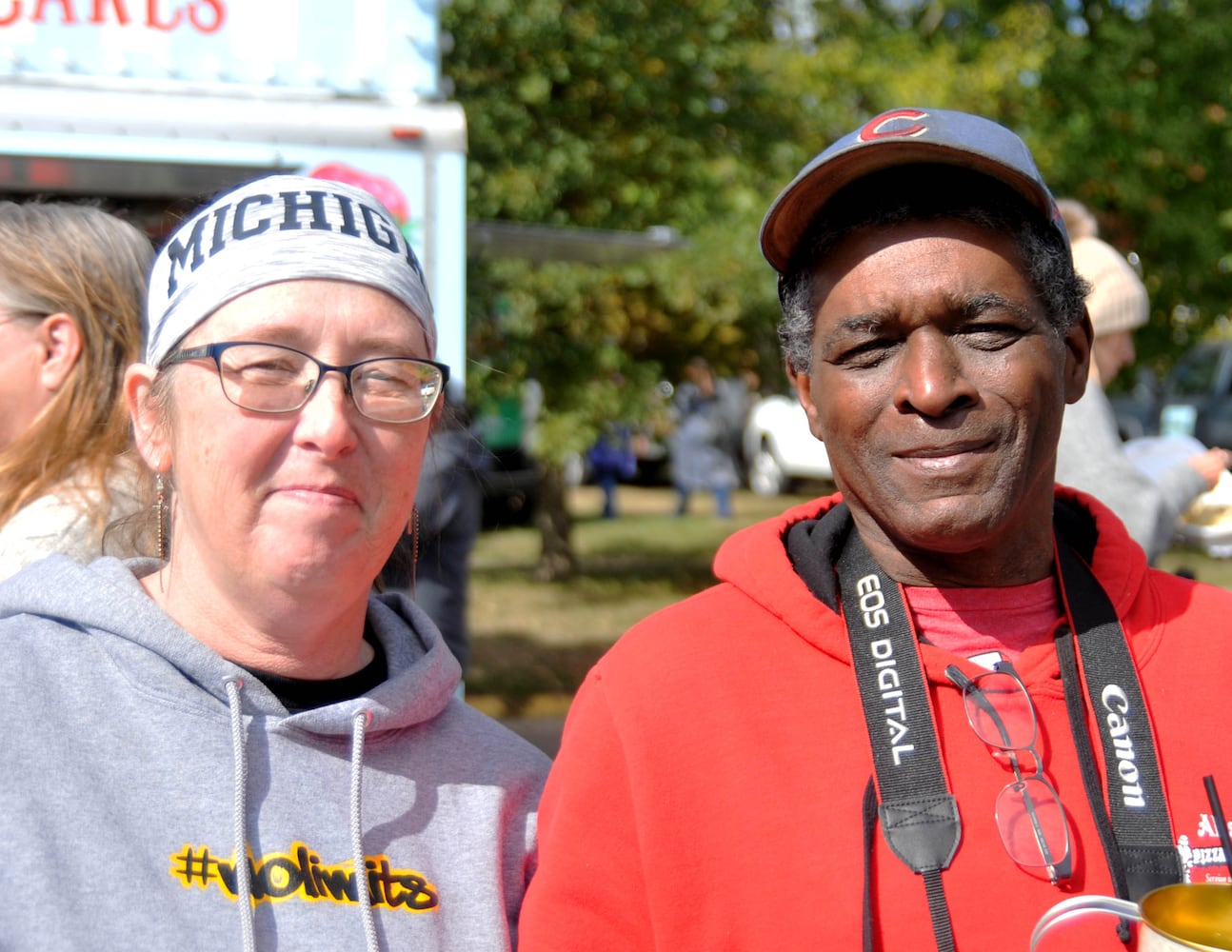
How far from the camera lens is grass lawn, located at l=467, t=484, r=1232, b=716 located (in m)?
7.87

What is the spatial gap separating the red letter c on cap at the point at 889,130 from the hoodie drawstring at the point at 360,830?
100 centimetres

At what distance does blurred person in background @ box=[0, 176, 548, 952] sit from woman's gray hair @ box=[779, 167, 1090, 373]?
23.2 inches

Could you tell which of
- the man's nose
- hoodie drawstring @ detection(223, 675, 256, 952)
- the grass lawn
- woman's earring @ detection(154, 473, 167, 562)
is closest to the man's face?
the man's nose

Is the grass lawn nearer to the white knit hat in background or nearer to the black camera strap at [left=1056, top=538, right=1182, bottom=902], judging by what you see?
the white knit hat in background

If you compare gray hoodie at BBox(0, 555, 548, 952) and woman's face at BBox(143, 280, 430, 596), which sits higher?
woman's face at BBox(143, 280, 430, 596)

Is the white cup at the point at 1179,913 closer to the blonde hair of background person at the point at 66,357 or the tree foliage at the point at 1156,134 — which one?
the blonde hair of background person at the point at 66,357

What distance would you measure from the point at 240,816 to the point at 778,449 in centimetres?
1866

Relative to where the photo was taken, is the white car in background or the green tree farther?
the white car in background

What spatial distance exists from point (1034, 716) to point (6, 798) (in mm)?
1229

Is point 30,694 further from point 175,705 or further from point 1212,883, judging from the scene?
point 1212,883

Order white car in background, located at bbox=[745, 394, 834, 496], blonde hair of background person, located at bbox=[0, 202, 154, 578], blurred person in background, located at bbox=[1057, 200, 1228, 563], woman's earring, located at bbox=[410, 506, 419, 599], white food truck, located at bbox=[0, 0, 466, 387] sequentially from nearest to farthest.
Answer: woman's earring, located at bbox=[410, 506, 419, 599]
blonde hair of background person, located at bbox=[0, 202, 154, 578]
blurred person in background, located at bbox=[1057, 200, 1228, 563]
white food truck, located at bbox=[0, 0, 466, 387]
white car in background, located at bbox=[745, 394, 834, 496]

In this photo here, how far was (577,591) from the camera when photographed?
10.8 metres

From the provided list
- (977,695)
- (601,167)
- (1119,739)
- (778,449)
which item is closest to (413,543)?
(977,695)

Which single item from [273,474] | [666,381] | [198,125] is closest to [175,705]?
[273,474]
